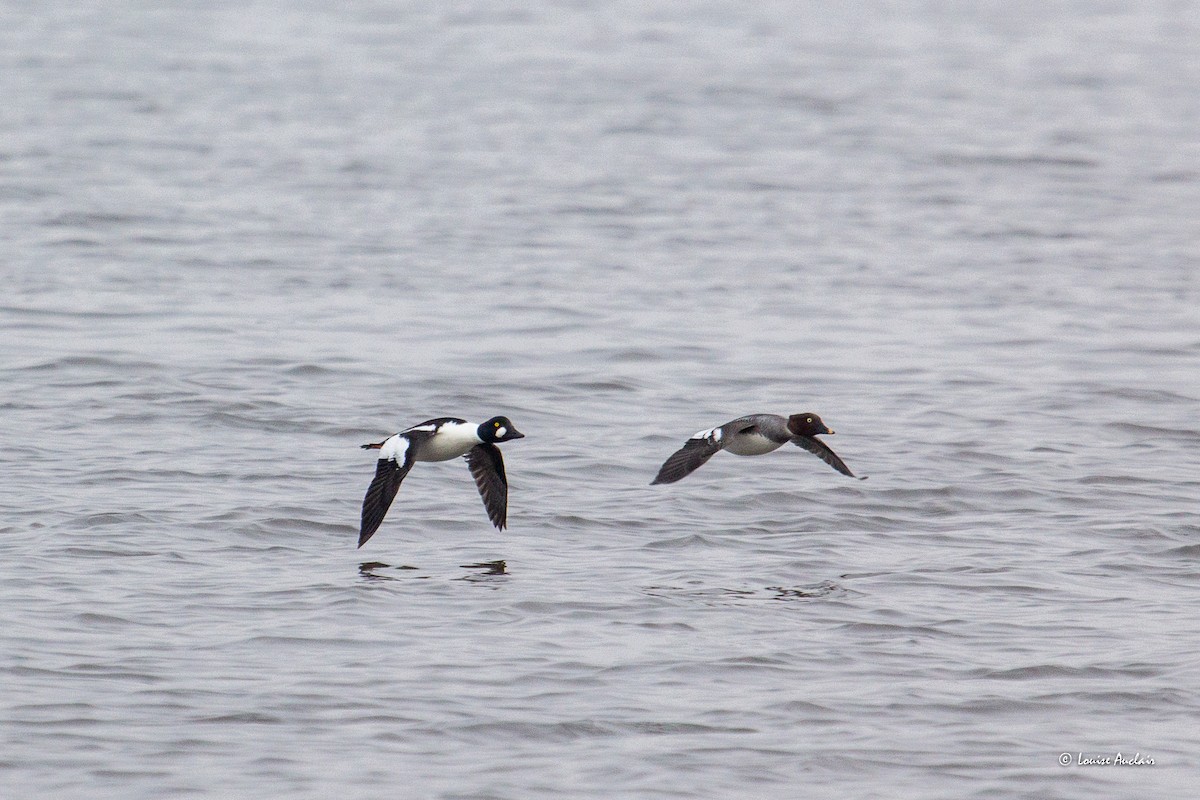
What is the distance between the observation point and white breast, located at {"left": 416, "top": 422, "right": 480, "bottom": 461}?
1266 cm

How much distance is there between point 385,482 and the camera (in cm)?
1225

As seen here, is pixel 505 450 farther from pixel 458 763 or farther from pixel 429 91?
pixel 429 91

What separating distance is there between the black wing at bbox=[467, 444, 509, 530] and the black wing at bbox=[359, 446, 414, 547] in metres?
0.46

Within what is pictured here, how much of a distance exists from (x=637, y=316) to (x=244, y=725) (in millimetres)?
11732

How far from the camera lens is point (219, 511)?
1291 centimetres

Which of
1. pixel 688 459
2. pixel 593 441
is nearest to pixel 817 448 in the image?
pixel 688 459

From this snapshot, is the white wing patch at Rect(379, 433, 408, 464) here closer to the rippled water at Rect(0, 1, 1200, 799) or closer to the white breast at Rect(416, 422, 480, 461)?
the white breast at Rect(416, 422, 480, 461)

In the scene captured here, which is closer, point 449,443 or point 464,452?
point 449,443

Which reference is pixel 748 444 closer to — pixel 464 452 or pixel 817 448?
pixel 817 448

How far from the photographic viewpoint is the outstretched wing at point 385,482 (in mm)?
12031

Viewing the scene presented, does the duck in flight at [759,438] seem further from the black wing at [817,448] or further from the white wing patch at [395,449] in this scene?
the white wing patch at [395,449]

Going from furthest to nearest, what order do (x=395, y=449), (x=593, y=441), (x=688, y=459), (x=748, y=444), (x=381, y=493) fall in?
(x=593, y=441)
(x=748, y=444)
(x=395, y=449)
(x=688, y=459)
(x=381, y=493)

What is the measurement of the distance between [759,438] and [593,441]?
2965 millimetres

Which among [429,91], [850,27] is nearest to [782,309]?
[429,91]
